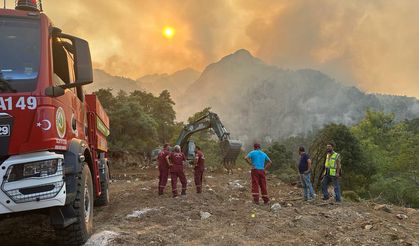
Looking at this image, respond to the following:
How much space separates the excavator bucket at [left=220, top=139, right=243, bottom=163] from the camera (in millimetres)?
18850

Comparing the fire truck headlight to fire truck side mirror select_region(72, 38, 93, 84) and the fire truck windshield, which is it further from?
fire truck side mirror select_region(72, 38, 93, 84)

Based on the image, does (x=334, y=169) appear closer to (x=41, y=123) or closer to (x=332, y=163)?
(x=332, y=163)

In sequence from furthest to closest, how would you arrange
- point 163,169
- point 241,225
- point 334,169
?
point 163,169 → point 334,169 → point 241,225

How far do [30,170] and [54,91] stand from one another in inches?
36.3

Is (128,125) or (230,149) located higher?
(128,125)

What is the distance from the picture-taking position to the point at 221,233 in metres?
6.59

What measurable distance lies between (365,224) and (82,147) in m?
5.18

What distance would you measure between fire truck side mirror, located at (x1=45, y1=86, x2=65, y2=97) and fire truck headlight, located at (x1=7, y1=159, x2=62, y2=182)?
757 mm

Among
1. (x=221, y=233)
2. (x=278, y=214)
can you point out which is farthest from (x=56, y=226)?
(x=278, y=214)

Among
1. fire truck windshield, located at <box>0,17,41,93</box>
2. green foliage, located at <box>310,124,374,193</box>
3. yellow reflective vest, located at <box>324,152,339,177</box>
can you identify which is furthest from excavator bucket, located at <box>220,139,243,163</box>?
green foliage, located at <box>310,124,374,193</box>

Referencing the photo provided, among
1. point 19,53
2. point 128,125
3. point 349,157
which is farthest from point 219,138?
point 349,157

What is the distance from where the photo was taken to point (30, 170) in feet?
14.4

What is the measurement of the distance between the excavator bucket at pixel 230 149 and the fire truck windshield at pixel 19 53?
14215 mm

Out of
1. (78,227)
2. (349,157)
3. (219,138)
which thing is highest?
(219,138)
